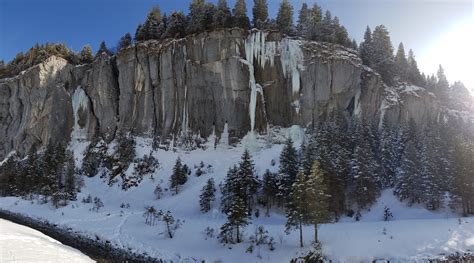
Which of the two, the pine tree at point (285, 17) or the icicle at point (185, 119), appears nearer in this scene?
the icicle at point (185, 119)

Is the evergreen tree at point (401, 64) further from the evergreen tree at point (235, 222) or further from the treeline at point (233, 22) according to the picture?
the evergreen tree at point (235, 222)

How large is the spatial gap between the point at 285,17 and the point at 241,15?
8.27 meters

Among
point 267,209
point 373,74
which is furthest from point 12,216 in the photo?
point 373,74

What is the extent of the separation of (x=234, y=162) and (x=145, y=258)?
30035mm

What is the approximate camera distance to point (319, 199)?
31.2 meters

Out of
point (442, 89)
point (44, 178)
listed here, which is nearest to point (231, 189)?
point (44, 178)

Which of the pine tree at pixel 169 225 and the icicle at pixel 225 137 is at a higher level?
the icicle at pixel 225 137

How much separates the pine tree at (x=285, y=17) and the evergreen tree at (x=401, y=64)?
2083 cm

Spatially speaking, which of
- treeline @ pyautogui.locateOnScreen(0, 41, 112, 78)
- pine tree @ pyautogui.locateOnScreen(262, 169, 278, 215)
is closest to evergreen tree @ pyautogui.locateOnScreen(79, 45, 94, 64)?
treeline @ pyautogui.locateOnScreen(0, 41, 112, 78)

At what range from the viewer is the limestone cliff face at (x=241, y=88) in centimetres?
6216

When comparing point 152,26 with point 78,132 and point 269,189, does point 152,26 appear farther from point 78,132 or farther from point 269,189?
point 269,189

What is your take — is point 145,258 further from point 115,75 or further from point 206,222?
point 115,75

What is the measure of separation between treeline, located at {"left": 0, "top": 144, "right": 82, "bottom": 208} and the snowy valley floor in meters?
2.39

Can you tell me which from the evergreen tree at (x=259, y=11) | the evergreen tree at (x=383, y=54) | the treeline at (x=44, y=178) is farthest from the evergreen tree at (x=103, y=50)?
the evergreen tree at (x=383, y=54)
